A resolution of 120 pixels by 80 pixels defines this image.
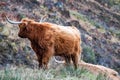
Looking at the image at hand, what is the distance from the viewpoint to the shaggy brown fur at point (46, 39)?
38.5ft

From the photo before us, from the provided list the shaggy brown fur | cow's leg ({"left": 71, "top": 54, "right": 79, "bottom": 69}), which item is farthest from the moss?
the shaggy brown fur

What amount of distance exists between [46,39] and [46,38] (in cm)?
3

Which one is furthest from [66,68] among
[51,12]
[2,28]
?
[51,12]

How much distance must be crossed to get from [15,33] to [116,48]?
8.84 m

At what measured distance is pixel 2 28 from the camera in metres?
16.5

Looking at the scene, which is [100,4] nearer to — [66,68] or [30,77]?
[66,68]

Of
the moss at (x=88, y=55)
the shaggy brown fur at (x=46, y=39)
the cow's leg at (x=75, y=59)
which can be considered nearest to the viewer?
the shaggy brown fur at (x=46, y=39)

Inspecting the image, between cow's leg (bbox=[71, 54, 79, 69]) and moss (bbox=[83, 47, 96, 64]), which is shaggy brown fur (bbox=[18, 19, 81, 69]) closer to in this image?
cow's leg (bbox=[71, 54, 79, 69])

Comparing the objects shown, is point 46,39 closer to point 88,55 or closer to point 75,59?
point 75,59

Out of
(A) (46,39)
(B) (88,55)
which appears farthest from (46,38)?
(B) (88,55)

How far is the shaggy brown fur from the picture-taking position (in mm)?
11727

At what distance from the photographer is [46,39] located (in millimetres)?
11688

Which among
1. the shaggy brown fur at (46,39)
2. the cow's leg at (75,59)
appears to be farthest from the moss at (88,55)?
the shaggy brown fur at (46,39)

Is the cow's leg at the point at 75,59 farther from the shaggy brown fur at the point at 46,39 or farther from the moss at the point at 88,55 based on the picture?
the moss at the point at 88,55
